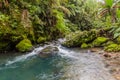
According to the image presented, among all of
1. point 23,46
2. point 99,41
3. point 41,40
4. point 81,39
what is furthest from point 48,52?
point 99,41

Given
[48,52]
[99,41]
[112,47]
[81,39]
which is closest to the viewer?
[48,52]

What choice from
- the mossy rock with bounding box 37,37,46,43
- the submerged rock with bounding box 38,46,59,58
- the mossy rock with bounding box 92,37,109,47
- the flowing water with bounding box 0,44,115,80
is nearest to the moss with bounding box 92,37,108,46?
the mossy rock with bounding box 92,37,109,47

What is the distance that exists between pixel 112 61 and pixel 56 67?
2545 millimetres

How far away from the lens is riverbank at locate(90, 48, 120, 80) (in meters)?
8.45

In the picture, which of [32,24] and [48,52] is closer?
[48,52]

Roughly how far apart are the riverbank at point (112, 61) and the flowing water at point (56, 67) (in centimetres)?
22

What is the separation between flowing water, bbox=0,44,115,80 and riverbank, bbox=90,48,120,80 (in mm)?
221

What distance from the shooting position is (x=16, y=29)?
Result: 44.6 ft

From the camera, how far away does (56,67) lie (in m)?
9.91

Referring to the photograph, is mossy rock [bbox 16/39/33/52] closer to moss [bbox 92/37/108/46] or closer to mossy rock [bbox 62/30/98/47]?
mossy rock [bbox 62/30/98/47]

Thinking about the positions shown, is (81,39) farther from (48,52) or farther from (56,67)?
(56,67)

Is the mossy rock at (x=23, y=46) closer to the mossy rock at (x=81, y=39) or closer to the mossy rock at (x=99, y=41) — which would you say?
the mossy rock at (x=81, y=39)

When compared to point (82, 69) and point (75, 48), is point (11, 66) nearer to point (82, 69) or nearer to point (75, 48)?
point (82, 69)

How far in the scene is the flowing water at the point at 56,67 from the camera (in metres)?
8.49
